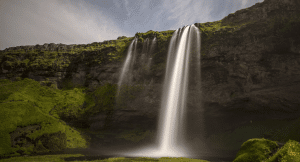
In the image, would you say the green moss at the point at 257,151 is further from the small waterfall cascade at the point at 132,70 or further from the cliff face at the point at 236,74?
the small waterfall cascade at the point at 132,70

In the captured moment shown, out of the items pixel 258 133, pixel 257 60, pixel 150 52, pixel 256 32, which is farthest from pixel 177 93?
pixel 256 32

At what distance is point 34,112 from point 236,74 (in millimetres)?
36770

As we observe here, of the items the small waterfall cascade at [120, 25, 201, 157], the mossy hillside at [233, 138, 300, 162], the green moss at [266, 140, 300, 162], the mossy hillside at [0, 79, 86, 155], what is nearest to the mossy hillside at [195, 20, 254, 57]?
the small waterfall cascade at [120, 25, 201, 157]

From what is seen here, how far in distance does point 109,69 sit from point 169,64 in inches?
622

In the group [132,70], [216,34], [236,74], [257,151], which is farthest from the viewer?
[132,70]

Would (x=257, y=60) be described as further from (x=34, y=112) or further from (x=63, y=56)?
(x=63, y=56)

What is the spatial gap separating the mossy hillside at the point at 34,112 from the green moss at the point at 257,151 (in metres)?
25.9

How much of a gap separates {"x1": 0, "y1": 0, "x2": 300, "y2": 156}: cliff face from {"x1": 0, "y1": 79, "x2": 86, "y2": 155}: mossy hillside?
22.5 feet

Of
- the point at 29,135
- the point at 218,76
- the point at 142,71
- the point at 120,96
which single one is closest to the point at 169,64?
the point at 142,71

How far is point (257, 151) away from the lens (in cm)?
1117

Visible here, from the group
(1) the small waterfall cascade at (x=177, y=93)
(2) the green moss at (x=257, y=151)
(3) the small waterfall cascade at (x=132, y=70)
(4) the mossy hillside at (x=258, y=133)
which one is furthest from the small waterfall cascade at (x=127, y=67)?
(2) the green moss at (x=257, y=151)

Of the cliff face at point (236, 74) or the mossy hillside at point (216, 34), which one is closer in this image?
the cliff face at point (236, 74)

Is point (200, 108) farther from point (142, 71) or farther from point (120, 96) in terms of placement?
point (120, 96)

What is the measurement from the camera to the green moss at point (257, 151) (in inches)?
420
